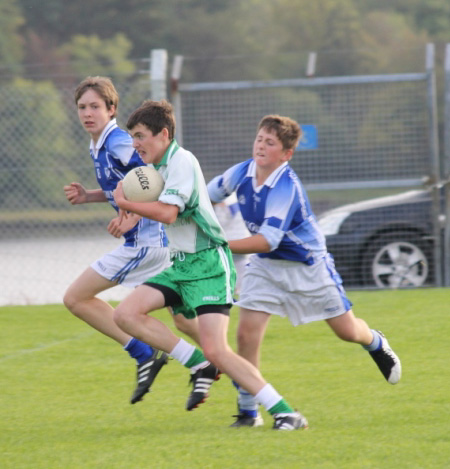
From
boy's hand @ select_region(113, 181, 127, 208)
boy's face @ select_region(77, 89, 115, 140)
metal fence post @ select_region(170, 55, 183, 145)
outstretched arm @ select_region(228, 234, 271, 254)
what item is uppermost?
metal fence post @ select_region(170, 55, 183, 145)

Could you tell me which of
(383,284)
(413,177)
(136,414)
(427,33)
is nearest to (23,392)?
(136,414)

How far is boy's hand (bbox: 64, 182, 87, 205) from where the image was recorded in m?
6.43

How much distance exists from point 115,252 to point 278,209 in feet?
4.62

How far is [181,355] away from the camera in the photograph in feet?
18.6

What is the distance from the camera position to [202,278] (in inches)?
214

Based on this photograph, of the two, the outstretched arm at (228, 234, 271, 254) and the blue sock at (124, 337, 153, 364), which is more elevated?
the outstretched arm at (228, 234, 271, 254)

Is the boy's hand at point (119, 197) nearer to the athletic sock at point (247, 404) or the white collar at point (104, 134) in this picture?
the white collar at point (104, 134)

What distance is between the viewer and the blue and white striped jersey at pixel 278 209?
5.52 meters

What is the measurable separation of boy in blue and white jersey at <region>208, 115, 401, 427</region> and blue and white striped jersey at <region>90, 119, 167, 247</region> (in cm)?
72

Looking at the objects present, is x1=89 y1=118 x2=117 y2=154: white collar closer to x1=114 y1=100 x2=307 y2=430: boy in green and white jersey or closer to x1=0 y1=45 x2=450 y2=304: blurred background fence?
x1=114 y1=100 x2=307 y2=430: boy in green and white jersey

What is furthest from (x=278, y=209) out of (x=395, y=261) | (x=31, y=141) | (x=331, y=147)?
(x=31, y=141)

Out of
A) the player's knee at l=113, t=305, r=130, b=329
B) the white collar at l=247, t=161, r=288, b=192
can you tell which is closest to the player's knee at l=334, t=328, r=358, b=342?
the white collar at l=247, t=161, r=288, b=192

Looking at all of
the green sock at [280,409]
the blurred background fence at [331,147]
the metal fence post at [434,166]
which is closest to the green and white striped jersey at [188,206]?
the green sock at [280,409]

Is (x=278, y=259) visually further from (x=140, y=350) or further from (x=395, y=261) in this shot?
(x=395, y=261)
